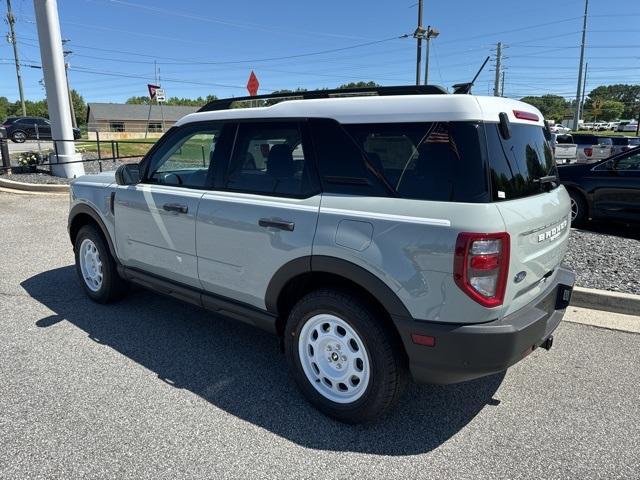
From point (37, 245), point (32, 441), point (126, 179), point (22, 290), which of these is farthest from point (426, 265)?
point (37, 245)

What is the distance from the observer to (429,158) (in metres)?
2.44

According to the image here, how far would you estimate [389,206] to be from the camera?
250cm

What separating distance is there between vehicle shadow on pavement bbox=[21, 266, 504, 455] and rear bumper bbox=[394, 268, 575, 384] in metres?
0.48

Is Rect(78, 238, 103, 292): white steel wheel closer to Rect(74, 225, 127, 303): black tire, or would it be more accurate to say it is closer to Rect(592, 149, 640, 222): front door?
Rect(74, 225, 127, 303): black tire

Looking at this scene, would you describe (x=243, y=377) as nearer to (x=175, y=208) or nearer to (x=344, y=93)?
(x=175, y=208)

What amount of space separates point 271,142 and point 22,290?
3.59 metres

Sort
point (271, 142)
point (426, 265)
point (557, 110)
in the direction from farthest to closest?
point (557, 110)
point (271, 142)
point (426, 265)

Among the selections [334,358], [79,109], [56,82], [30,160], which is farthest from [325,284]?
[79,109]

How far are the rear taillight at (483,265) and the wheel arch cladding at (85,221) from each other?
327cm

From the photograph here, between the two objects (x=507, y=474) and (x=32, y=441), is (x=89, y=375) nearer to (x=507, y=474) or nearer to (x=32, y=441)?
(x=32, y=441)

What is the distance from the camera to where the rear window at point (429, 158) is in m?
2.34

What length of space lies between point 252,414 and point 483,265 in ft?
5.49

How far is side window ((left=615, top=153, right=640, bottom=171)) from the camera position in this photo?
7523 mm

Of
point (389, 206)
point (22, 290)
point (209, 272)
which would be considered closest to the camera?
point (389, 206)
